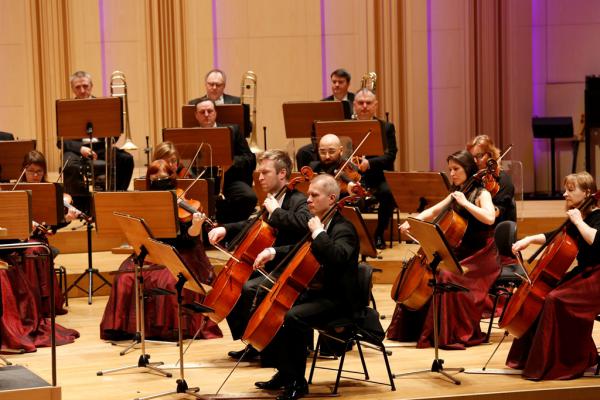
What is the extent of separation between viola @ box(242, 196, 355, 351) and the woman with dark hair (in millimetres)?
1222

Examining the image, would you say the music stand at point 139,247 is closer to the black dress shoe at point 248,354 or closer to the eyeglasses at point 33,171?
the black dress shoe at point 248,354

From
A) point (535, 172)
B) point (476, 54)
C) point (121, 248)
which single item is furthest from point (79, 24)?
point (535, 172)

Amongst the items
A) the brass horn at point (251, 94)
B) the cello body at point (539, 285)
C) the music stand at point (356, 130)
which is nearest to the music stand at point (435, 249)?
the cello body at point (539, 285)

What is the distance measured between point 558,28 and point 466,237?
195 inches

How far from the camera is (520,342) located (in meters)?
5.21

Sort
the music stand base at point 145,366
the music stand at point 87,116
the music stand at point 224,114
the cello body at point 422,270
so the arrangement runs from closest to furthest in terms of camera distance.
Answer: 1. the music stand base at point 145,366
2. the cello body at point 422,270
3. the music stand at point 87,116
4. the music stand at point 224,114

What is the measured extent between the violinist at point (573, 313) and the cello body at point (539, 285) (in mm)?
42

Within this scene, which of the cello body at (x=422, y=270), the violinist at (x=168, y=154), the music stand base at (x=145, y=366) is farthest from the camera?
the violinist at (x=168, y=154)

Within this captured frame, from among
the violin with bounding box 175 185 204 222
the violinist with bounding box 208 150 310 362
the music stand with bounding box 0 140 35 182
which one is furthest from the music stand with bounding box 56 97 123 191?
the violinist with bounding box 208 150 310 362

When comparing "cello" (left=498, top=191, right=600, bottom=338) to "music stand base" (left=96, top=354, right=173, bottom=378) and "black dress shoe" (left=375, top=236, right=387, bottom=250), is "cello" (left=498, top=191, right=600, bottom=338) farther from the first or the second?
"black dress shoe" (left=375, top=236, right=387, bottom=250)

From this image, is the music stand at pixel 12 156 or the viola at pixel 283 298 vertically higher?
the music stand at pixel 12 156

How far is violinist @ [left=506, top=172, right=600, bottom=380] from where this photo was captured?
4988 millimetres

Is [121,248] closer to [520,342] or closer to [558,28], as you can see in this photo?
[520,342]

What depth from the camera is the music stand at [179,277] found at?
4590 millimetres
